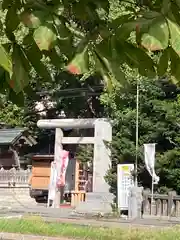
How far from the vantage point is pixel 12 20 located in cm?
245

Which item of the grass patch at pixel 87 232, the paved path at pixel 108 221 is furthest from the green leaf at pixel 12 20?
the paved path at pixel 108 221

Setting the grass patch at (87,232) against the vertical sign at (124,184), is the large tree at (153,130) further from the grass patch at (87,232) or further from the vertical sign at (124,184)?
the grass patch at (87,232)

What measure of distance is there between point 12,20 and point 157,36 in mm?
828

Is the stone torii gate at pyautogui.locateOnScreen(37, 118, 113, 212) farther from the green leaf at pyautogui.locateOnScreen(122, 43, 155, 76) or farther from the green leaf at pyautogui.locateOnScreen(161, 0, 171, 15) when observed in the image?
the green leaf at pyautogui.locateOnScreen(161, 0, 171, 15)

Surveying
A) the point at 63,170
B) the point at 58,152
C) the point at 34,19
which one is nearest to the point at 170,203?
the point at 63,170

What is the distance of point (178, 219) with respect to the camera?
16.1 m

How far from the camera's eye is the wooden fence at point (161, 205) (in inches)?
649

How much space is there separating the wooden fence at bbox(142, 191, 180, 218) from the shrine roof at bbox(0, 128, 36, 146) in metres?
8.60

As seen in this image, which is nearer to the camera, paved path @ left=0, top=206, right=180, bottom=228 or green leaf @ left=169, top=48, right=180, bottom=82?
green leaf @ left=169, top=48, right=180, bottom=82

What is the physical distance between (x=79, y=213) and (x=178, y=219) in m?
4.10

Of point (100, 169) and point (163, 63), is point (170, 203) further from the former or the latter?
point (163, 63)

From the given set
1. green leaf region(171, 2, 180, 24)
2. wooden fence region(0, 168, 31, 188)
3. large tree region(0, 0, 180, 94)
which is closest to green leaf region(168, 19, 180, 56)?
large tree region(0, 0, 180, 94)

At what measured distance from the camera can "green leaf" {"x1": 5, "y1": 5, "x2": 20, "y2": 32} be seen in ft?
7.99

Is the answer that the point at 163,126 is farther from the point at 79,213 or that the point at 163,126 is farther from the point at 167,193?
the point at 79,213
